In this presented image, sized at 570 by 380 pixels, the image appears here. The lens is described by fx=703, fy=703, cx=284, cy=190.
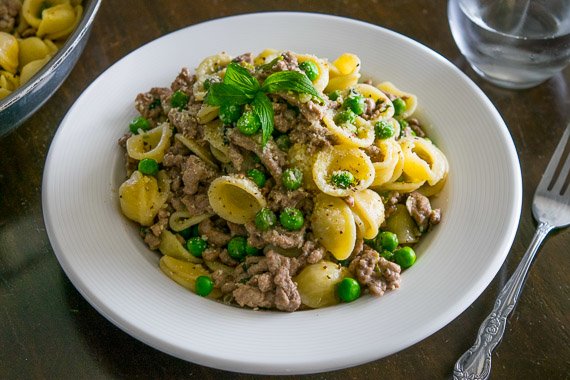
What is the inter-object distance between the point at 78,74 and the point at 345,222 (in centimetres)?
248

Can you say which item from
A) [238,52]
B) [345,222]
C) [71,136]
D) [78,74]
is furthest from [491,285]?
[78,74]

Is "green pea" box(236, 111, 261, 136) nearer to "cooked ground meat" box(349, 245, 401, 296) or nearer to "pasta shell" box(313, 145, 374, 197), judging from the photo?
"pasta shell" box(313, 145, 374, 197)

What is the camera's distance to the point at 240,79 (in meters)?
3.67

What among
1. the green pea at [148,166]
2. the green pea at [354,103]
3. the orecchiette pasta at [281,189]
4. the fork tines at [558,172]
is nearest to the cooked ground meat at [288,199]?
the orecchiette pasta at [281,189]

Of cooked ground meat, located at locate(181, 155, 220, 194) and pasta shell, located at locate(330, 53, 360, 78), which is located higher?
pasta shell, located at locate(330, 53, 360, 78)

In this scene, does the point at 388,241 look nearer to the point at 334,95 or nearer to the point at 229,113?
the point at 334,95

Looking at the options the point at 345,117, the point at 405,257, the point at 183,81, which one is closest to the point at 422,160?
the point at 345,117

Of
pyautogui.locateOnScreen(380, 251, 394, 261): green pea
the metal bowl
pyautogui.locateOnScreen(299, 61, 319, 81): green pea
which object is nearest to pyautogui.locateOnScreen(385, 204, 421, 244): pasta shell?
pyautogui.locateOnScreen(380, 251, 394, 261): green pea

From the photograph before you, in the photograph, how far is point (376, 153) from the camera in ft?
12.4

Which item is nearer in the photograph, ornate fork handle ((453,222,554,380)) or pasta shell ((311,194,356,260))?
ornate fork handle ((453,222,554,380))

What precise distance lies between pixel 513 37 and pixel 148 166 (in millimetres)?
2438

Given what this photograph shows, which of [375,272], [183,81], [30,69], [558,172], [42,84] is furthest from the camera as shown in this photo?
[30,69]

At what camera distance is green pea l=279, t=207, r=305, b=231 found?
3.56 meters

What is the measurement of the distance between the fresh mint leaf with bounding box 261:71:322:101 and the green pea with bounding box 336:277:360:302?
3.19ft
